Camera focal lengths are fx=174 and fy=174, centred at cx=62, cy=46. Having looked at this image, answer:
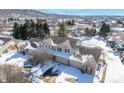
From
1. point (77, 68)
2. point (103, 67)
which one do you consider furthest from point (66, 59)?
point (103, 67)

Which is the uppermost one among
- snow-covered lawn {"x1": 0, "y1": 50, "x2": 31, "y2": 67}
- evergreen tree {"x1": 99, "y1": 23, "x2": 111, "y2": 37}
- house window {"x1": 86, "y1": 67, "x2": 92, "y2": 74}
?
evergreen tree {"x1": 99, "y1": 23, "x2": 111, "y2": 37}

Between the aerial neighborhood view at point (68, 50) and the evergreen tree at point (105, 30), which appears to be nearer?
the aerial neighborhood view at point (68, 50)

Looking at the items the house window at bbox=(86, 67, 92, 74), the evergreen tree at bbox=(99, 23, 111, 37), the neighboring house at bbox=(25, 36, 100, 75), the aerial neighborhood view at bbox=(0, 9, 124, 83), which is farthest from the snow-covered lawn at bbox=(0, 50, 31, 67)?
the evergreen tree at bbox=(99, 23, 111, 37)

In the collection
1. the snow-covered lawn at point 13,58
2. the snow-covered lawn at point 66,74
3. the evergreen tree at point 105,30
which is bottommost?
the snow-covered lawn at point 66,74

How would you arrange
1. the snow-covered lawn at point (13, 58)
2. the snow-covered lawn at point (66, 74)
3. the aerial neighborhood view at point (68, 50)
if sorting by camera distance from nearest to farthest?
the aerial neighborhood view at point (68, 50) < the snow-covered lawn at point (66, 74) < the snow-covered lawn at point (13, 58)

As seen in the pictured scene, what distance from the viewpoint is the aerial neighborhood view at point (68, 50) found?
2.62 metres

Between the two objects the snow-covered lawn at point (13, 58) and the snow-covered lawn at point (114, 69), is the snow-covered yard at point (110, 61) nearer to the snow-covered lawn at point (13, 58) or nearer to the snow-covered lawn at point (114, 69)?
the snow-covered lawn at point (114, 69)

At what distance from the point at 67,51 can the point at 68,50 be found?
3cm

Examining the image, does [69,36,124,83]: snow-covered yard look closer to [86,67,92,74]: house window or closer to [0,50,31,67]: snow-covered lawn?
[86,67,92,74]: house window

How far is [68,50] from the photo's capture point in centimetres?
356

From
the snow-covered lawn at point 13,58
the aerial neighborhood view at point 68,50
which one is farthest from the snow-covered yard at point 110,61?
the snow-covered lawn at point 13,58

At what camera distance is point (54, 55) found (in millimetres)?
3338

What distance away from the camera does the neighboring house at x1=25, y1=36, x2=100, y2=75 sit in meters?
2.98

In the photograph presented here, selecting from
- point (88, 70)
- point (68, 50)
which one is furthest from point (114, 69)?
point (68, 50)
